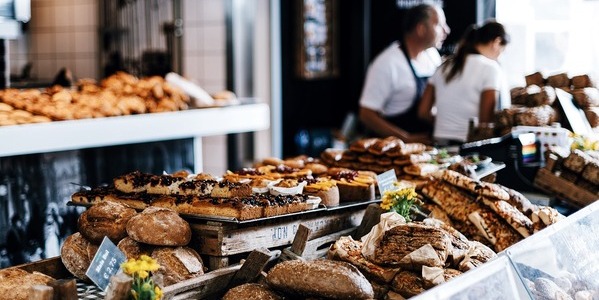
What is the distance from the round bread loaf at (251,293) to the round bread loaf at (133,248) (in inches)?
14.9

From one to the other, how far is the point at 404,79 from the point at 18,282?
15.9 feet

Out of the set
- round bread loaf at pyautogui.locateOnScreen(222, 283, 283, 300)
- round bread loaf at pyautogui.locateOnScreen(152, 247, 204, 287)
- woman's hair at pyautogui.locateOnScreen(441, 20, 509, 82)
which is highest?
woman's hair at pyautogui.locateOnScreen(441, 20, 509, 82)

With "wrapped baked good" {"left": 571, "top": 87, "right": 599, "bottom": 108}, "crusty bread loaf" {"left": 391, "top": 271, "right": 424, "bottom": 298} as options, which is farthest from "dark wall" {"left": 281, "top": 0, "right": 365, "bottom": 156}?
"crusty bread loaf" {"left": 391, "top": 271, "right": 424, "bottom": 298}

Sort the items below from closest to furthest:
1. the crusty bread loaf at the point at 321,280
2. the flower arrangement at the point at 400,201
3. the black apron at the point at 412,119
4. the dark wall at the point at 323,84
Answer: the crusty bread loaf at the point at 321,280, the flower arrangement at the point at 400,201, the black apron at the point at 412,119, the dark wall at the point at 323,84

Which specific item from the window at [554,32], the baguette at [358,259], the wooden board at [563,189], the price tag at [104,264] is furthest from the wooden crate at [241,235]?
the window at [554,32]

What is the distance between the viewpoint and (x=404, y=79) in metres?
6.81

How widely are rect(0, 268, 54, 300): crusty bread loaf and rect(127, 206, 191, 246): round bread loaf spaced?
0.30 m

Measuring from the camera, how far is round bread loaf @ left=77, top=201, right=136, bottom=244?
8.63 feet

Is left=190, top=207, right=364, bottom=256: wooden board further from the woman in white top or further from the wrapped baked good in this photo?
the woman in white top

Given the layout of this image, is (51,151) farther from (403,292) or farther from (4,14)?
(403,292)

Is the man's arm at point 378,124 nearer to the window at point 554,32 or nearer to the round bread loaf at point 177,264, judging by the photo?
the window at point 554,32

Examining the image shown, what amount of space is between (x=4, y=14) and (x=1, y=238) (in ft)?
4.46

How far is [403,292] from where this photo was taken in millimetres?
2312

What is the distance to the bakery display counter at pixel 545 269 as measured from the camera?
1857mm
